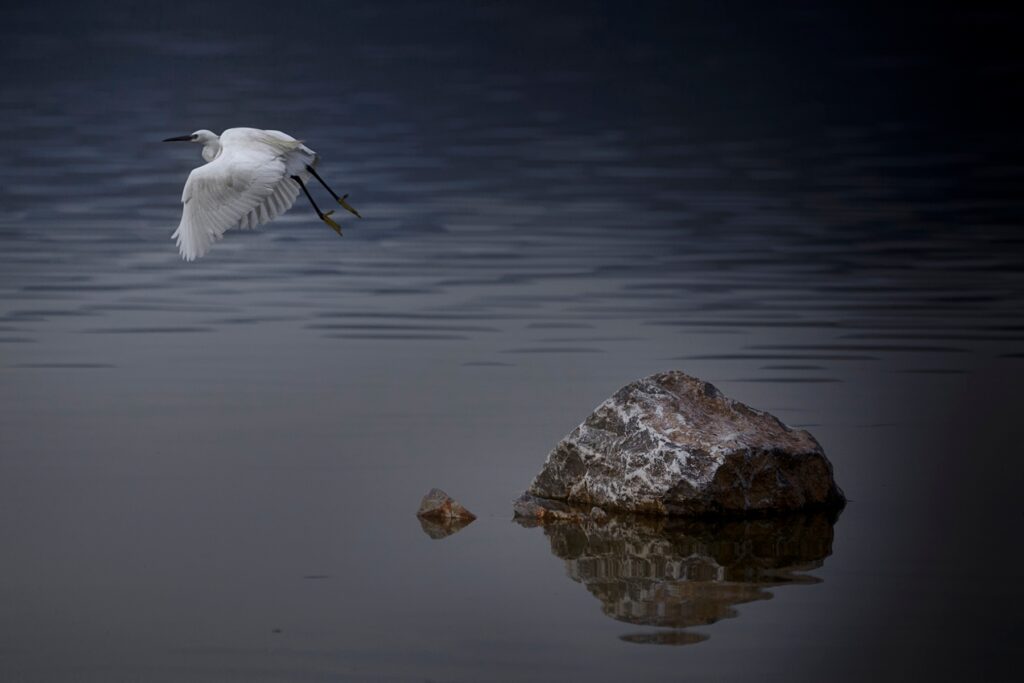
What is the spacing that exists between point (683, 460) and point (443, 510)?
1.12m

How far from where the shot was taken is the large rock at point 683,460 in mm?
9188

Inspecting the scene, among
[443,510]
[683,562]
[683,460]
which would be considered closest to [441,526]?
[443,510]

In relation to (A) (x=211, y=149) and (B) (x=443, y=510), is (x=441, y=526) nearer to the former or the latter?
(B) (x=443, y=510)

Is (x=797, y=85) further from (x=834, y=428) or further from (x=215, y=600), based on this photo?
(x=215, y=600)

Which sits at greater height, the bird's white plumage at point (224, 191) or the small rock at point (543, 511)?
the bird's white plumage at point (224, 191)

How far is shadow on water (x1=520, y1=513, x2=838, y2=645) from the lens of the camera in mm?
7891

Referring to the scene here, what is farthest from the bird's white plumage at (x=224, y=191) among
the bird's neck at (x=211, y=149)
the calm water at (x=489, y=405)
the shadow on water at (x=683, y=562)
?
the shadow on water at (x=683, y=562)

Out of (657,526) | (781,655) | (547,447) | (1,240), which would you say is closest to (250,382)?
(547,447)

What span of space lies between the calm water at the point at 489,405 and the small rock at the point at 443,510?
11 centimetres

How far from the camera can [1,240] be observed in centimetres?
2397

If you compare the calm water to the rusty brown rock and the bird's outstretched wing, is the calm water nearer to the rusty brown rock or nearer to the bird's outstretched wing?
the rusty brown rock

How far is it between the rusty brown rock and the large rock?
27 cm

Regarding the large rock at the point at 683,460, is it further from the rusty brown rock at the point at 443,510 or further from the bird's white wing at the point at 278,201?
the bird's white wing at the point at 278,201

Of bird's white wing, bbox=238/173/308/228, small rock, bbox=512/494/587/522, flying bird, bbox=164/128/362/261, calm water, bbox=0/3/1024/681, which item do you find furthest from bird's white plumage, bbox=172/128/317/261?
small rock, bbox=512/494/587/522
